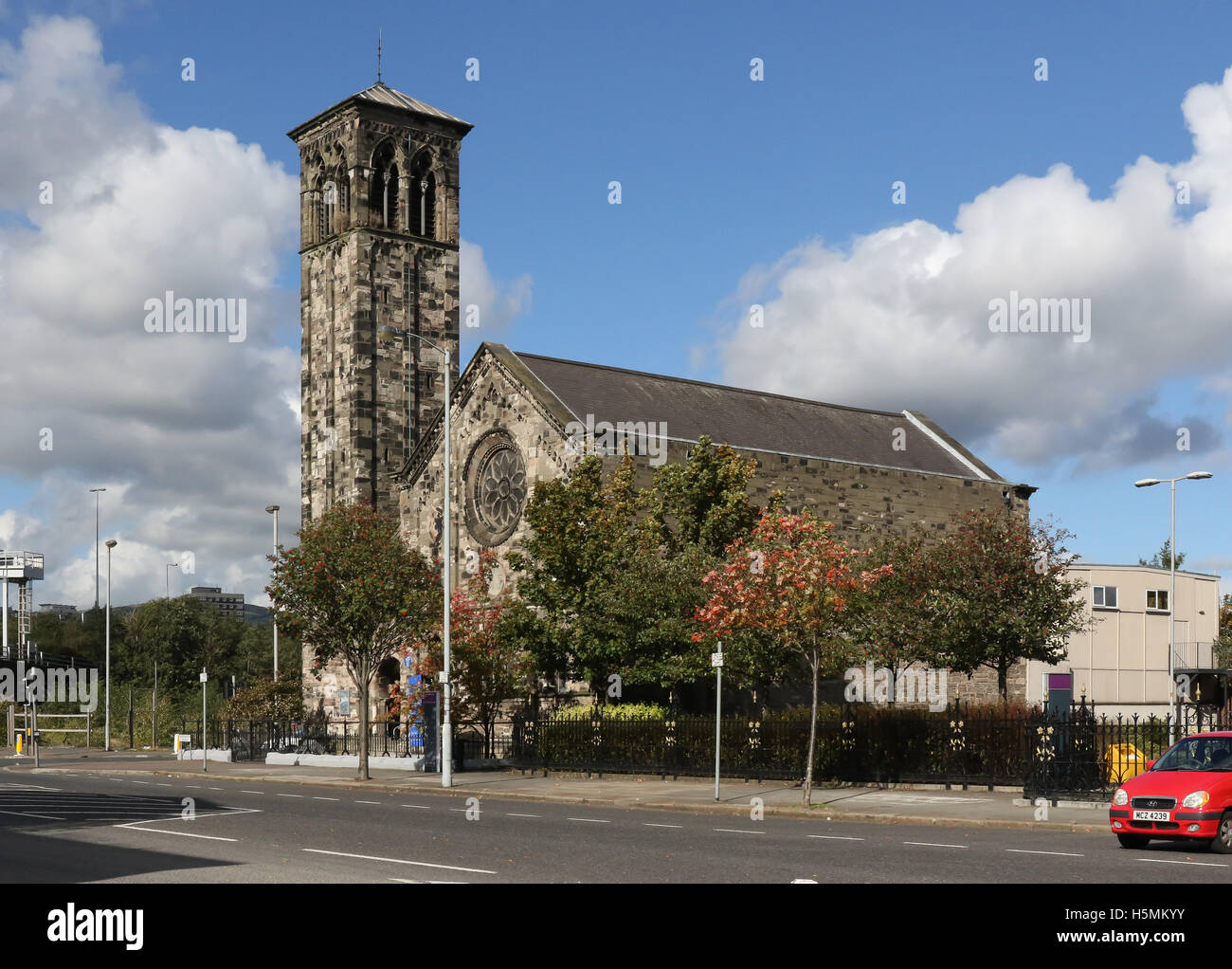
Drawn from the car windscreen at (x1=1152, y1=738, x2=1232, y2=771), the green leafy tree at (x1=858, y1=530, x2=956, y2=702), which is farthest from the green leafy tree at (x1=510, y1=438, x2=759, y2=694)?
the car windscreen at (x1=1152, y1=738, x2=1232, y2=771)

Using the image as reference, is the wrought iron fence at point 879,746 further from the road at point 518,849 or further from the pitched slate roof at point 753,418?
the pitched slate roof at point 753,418

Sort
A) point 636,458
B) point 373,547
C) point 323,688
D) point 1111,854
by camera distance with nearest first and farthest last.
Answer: point 1111,854 < point 373,547 < point 636,458 < point 323,688

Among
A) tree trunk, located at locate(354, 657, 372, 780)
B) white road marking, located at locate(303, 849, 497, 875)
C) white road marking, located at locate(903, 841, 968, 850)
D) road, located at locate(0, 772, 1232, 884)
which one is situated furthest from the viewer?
tree trunk, located at locate(354, 657, 372, 780)

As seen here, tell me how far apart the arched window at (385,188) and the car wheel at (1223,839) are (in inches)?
1935

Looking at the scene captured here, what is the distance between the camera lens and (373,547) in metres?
35.5

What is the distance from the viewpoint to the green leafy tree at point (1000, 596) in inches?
1380

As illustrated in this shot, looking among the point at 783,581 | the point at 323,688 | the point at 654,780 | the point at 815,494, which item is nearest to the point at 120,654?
the point at 323,688

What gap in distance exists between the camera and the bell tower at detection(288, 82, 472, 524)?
190ft

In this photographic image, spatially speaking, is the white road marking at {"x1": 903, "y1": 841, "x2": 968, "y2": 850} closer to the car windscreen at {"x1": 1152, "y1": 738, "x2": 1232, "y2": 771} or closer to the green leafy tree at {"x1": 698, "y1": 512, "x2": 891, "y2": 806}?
the car windscreen at {"x1": 1152, "y1": 738, "x2": 1232, "y2": 771}

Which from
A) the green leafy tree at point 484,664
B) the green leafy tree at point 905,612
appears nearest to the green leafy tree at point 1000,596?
the green leafy tree at point 905,612

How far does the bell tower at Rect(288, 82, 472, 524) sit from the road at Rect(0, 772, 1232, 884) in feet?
110

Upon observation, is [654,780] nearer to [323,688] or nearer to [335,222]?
[323,688]

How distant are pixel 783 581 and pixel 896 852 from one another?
408 inches

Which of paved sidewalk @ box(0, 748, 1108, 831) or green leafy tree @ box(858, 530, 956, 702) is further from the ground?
green leafy tree @ box(858, 530, 956, 702)
